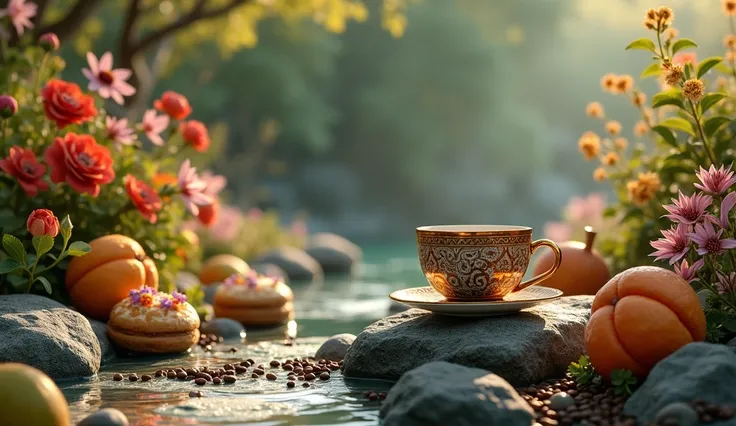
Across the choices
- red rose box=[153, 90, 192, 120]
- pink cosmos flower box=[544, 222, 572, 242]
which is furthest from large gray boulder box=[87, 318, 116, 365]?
pink cosmos flower box=[544, 222, 572, 242]

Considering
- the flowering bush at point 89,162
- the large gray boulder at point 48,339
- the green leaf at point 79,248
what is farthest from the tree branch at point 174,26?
the large gray boulder at point 48,339

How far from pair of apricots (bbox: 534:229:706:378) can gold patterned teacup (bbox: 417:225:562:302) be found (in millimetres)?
587

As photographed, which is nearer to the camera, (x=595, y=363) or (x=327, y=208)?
(x=595, y=363)

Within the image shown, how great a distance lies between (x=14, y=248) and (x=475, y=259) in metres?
3.12

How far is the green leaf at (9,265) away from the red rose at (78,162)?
0.83 meters

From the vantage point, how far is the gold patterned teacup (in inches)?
201

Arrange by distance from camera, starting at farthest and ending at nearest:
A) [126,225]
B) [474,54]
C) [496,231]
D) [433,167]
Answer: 1. [433,167]
2. [474,54]
3. [126,225]
4. [496,231]

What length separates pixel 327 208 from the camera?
37906mm

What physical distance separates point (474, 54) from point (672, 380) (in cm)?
3432

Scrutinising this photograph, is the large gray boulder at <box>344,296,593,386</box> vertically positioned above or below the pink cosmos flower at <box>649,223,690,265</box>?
below

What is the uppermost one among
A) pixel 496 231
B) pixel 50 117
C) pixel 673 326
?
pixel 50 117

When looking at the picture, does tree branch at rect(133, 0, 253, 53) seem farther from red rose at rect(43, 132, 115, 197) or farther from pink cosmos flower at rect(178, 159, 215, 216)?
red rose at rect(43, 132, 115, 197)

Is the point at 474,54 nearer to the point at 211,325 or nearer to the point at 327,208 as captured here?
the point at 327,208

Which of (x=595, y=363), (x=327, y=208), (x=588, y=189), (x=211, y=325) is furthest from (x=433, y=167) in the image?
(x=595, y=363)
